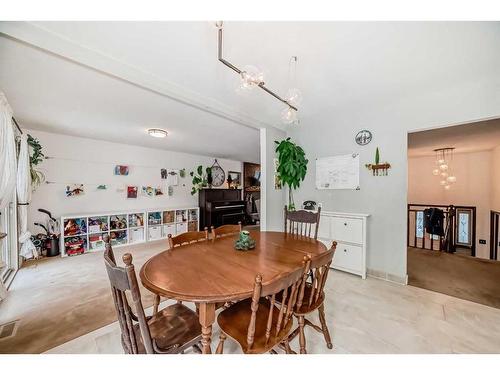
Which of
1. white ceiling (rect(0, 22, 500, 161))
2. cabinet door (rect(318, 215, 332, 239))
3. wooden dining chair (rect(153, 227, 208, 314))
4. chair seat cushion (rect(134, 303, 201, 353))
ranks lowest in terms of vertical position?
chair seat cushion (rect(134, 303, 201, 353))

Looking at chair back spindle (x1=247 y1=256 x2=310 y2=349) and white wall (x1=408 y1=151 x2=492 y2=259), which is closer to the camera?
chair back spindle (x1=247 y1=256 x2=310 y2=349)

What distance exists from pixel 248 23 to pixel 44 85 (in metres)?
2.30

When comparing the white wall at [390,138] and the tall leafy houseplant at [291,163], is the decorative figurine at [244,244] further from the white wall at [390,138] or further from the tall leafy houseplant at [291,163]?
the white wall at [390,138]

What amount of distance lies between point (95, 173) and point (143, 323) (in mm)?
4624

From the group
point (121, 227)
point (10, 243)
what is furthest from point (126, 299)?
point (121, 227)

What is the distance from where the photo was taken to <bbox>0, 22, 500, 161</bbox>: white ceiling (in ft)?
4.75

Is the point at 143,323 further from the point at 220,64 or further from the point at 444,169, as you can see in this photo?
the point at 444,169

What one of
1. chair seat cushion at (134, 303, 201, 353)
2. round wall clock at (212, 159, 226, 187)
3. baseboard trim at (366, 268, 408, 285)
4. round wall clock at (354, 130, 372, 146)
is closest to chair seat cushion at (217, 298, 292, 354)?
chair seat cushion at (134, 303, 201, 353)

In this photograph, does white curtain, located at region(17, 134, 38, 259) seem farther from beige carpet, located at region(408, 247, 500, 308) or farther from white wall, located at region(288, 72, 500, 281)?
beige carpet, located at region(408, 247, 500, 308)

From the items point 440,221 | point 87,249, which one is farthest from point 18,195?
point 440,221

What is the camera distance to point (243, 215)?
6648 millimetres

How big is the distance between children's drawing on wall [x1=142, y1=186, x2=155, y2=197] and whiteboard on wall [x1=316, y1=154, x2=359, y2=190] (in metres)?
4.10

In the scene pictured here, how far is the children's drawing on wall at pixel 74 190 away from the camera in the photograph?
4.07m
